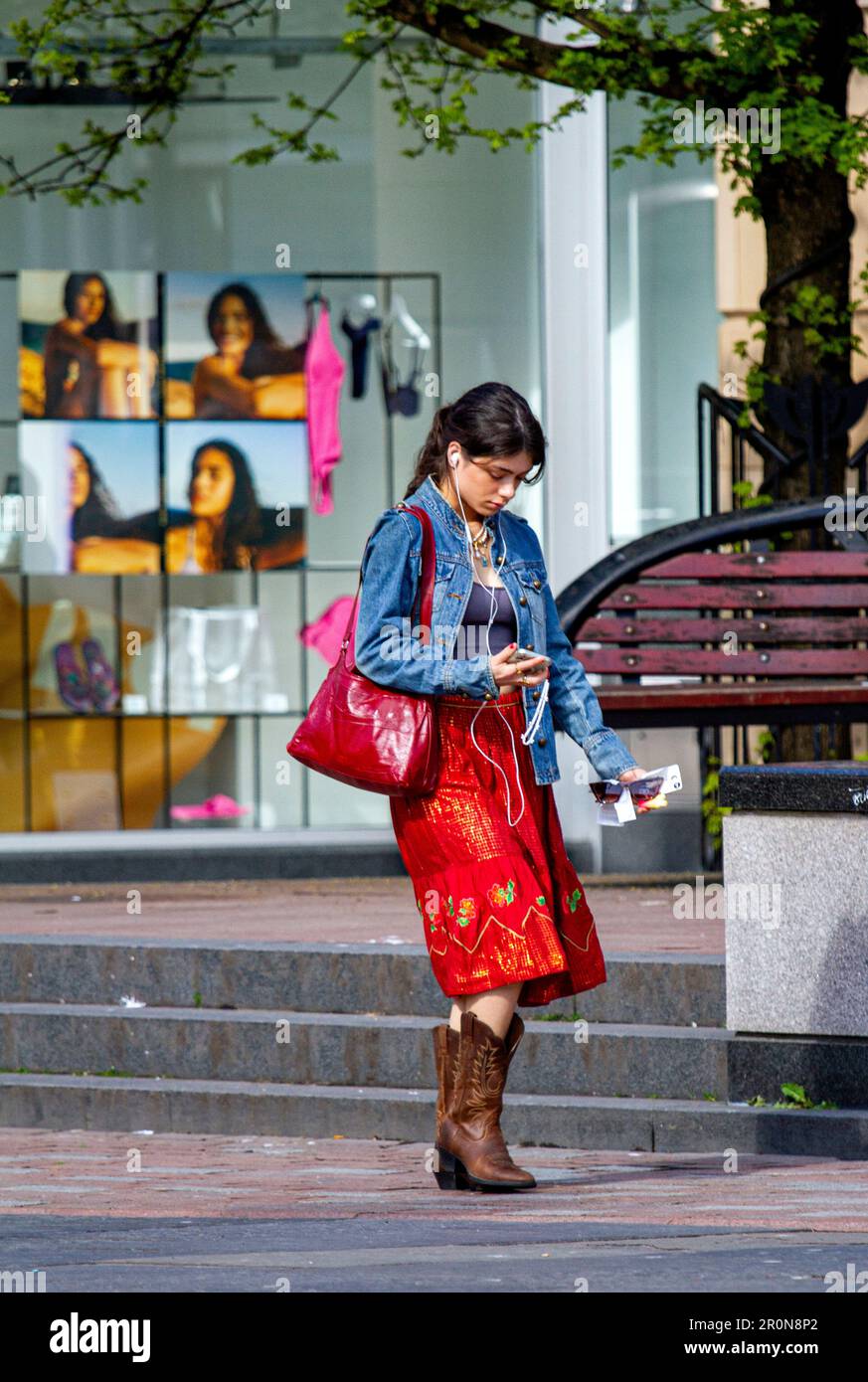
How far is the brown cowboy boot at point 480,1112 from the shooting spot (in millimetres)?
4801

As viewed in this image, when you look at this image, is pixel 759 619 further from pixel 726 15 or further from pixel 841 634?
pixel 726 15

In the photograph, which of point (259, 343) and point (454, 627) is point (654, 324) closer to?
point (259, 343)

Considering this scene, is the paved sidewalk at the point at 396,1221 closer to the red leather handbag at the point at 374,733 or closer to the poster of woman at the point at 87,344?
the red leather handbag at the point at 374,733

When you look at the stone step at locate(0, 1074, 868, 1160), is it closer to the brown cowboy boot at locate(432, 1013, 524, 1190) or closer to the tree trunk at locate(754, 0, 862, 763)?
the brown cowboy boot at locate(432, 1013, 524, 1190)

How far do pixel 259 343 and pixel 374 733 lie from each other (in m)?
5.78

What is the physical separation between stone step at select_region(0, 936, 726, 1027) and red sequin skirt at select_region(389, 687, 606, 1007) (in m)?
1.17

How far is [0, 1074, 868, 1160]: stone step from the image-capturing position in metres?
5.47

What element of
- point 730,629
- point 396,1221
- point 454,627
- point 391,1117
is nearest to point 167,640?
point 730,629

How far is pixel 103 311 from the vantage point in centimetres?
1012

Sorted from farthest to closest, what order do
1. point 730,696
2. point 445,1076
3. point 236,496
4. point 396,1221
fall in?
point 236,496 < point 730,696 < point 445,1076 < point 396,1221

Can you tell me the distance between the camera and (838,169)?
757cm

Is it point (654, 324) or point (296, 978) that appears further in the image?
point (654, 324)

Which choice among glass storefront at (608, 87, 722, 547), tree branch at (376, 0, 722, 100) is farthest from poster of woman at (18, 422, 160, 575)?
tree branch at (376, 0, 722, 100)
